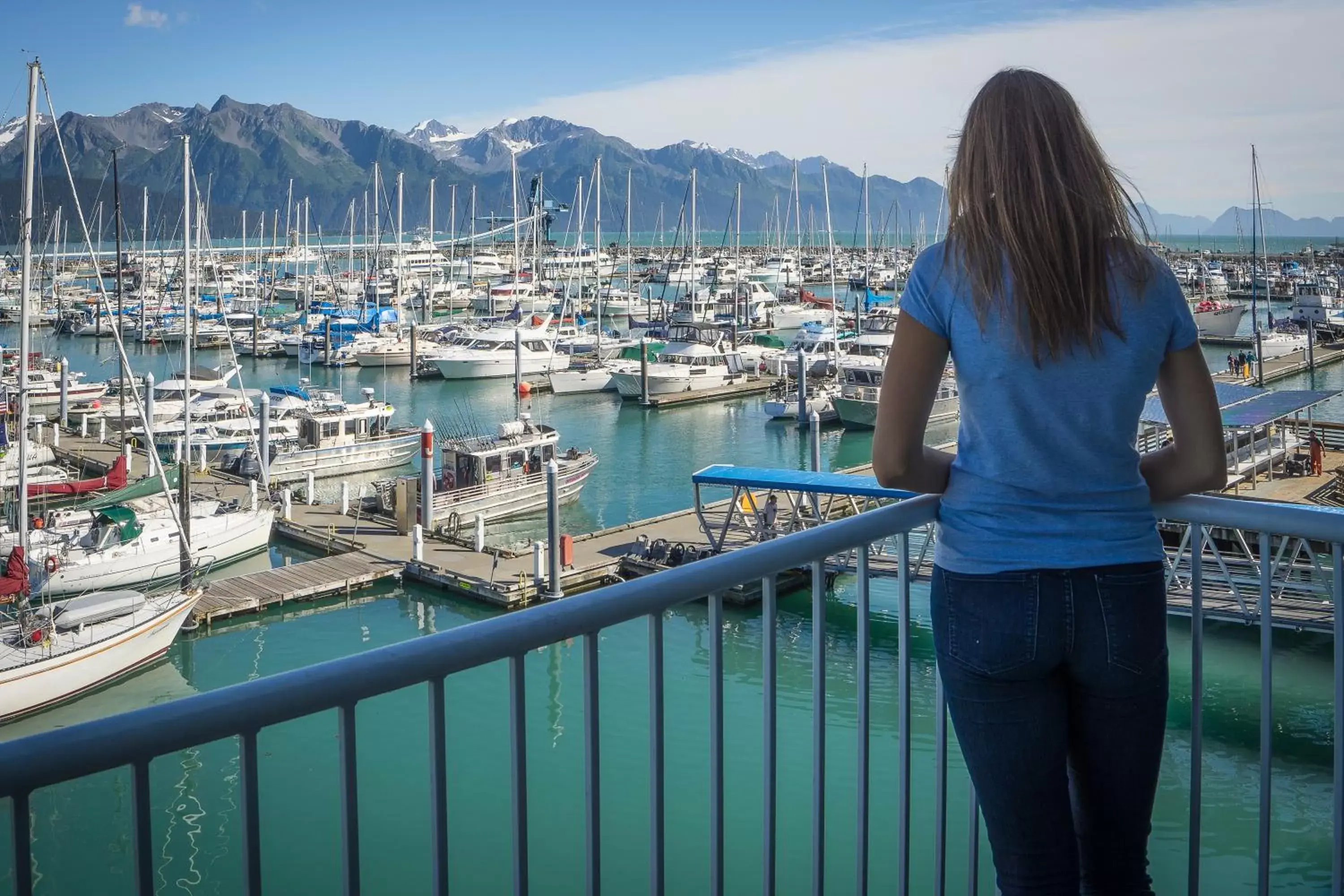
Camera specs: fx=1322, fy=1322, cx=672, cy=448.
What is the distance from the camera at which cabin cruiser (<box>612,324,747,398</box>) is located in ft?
136

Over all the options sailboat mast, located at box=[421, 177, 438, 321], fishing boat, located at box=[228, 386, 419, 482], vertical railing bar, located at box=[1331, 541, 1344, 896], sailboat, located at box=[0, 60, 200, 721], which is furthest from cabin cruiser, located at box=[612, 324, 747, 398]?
vertical railing bar, located at box=[1331, 541, 1344, 896]

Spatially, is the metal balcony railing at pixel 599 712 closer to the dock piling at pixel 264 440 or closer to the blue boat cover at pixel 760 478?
the blue boat cover at pixel 760 478

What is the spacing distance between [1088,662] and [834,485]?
6169 millimetres

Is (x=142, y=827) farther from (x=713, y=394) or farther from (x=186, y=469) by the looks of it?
(x=713, y=394)

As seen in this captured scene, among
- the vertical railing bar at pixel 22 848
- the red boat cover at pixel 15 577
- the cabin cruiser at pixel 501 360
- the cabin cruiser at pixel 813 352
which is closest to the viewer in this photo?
the vertical railing bar at pixel 22 848

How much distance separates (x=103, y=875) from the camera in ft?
36.0

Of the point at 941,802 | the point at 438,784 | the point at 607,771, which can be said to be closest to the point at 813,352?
the point at 607,771

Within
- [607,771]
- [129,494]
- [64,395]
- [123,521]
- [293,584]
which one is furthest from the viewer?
[64,395]

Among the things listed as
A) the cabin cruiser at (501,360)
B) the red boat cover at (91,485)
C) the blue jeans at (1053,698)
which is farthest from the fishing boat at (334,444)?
the blue jeans at (1053,698)

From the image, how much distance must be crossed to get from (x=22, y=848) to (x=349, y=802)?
39 centimetres

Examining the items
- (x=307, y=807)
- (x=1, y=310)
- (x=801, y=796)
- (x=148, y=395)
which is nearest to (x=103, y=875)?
(x=307, y=807)

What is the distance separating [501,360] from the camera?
152 ft

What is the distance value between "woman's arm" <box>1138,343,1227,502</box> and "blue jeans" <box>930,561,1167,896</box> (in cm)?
21

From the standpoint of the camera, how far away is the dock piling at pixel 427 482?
71.4 ft
